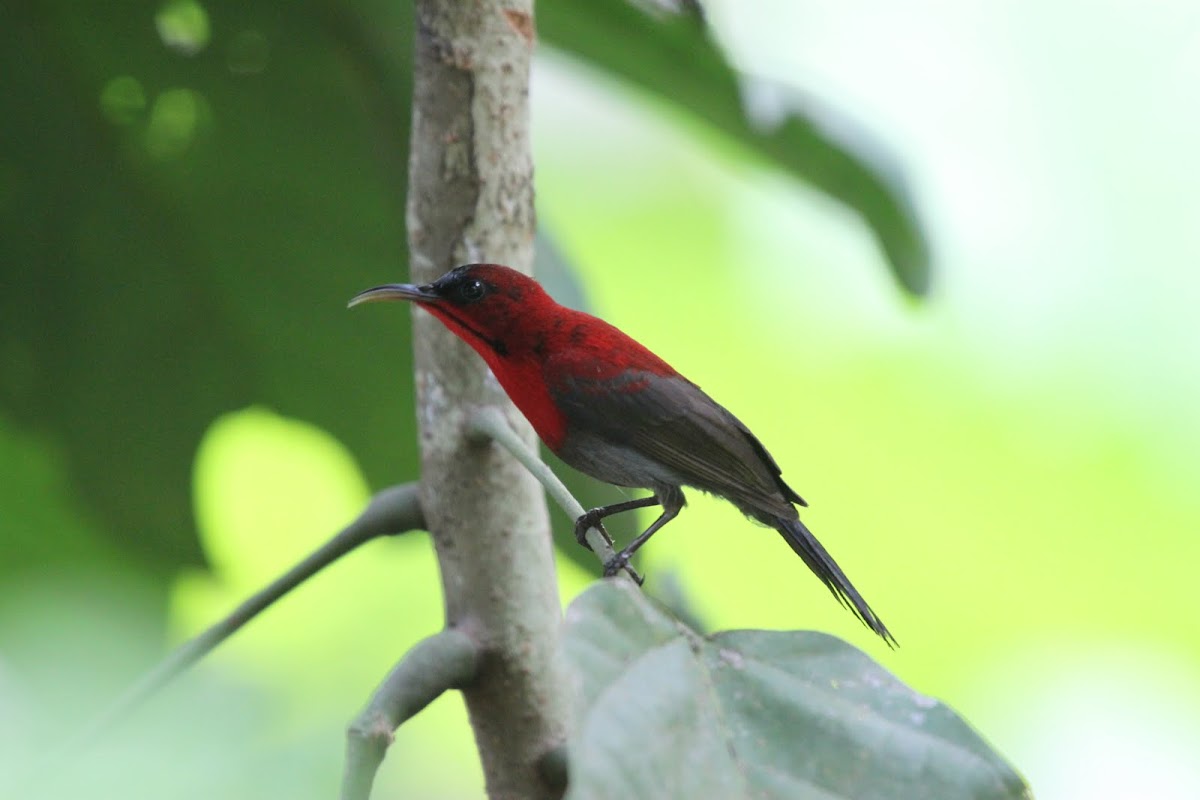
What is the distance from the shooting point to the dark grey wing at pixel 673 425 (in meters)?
1.53

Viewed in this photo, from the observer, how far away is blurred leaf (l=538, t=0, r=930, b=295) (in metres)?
1.97

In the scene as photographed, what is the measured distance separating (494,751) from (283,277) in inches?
42.9

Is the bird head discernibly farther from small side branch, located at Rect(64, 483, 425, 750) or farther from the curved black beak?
small side branch, located at Rect(64, 483, 425, 750)

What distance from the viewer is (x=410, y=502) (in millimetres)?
1503

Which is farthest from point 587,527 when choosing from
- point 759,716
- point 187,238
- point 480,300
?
point 187,238

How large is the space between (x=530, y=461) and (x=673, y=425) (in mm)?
291

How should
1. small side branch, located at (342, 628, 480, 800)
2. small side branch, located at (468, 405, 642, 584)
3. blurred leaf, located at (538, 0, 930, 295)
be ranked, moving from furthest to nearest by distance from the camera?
blurred leaf, located at (538, 0, 930, 295)
small side branch, located at (468, 405, 642, 584)
small side branch, located at (342, 628, 480, 800)

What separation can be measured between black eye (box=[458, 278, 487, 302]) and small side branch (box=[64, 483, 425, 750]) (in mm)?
248

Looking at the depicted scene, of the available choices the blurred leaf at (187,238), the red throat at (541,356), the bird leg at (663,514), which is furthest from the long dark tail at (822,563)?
the blurred leaf at (187,238)

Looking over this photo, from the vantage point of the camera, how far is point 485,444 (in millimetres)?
1463

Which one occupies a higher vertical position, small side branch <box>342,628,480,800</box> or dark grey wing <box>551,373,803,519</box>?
dark grey wing <box>551,373,803,519</box>

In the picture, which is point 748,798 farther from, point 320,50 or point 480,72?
point 320,50

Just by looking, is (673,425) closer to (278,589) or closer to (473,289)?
(473,289)

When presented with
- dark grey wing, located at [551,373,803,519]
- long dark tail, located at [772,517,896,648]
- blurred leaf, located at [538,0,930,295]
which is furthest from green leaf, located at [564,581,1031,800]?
blurred leaf, located at [538,0,930,295]
